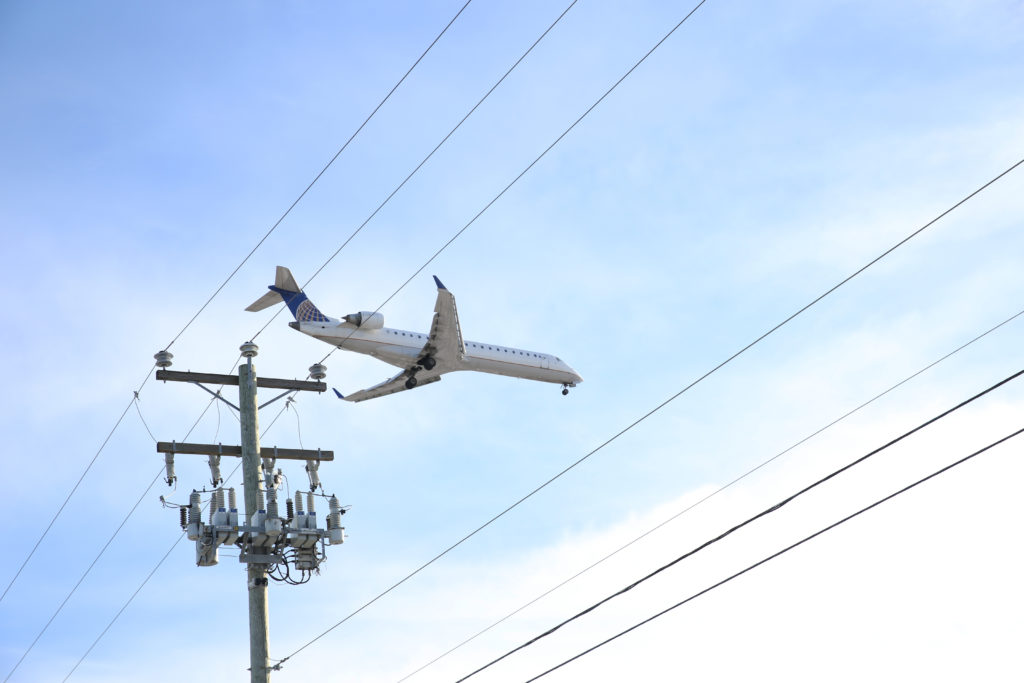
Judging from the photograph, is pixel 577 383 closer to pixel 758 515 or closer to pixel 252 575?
pixel 252 575

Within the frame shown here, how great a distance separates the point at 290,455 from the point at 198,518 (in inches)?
93.9

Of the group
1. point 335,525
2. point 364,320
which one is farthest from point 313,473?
point 364,320

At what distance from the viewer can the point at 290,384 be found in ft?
79.1

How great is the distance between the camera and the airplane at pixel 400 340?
155ft

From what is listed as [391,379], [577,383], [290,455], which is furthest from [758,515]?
[577,383]

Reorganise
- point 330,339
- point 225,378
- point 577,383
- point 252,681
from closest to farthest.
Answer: point 252,681 < point 225,378 < point 330,339 < point 577,383

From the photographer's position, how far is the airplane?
47.3m

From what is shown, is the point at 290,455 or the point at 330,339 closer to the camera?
the point at 290,455

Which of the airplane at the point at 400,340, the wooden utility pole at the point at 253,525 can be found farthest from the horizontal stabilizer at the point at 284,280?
the wooden utility pole at the point at 253,525

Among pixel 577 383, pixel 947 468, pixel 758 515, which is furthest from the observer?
pixel 577 383

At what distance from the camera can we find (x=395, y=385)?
52.1 m

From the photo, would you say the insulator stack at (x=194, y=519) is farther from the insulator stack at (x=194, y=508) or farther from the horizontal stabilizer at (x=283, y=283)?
the horizontal stabilizer at (x=283, y=283)

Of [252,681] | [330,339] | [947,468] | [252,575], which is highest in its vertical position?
[330,339]

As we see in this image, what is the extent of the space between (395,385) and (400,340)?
395 centimetres
